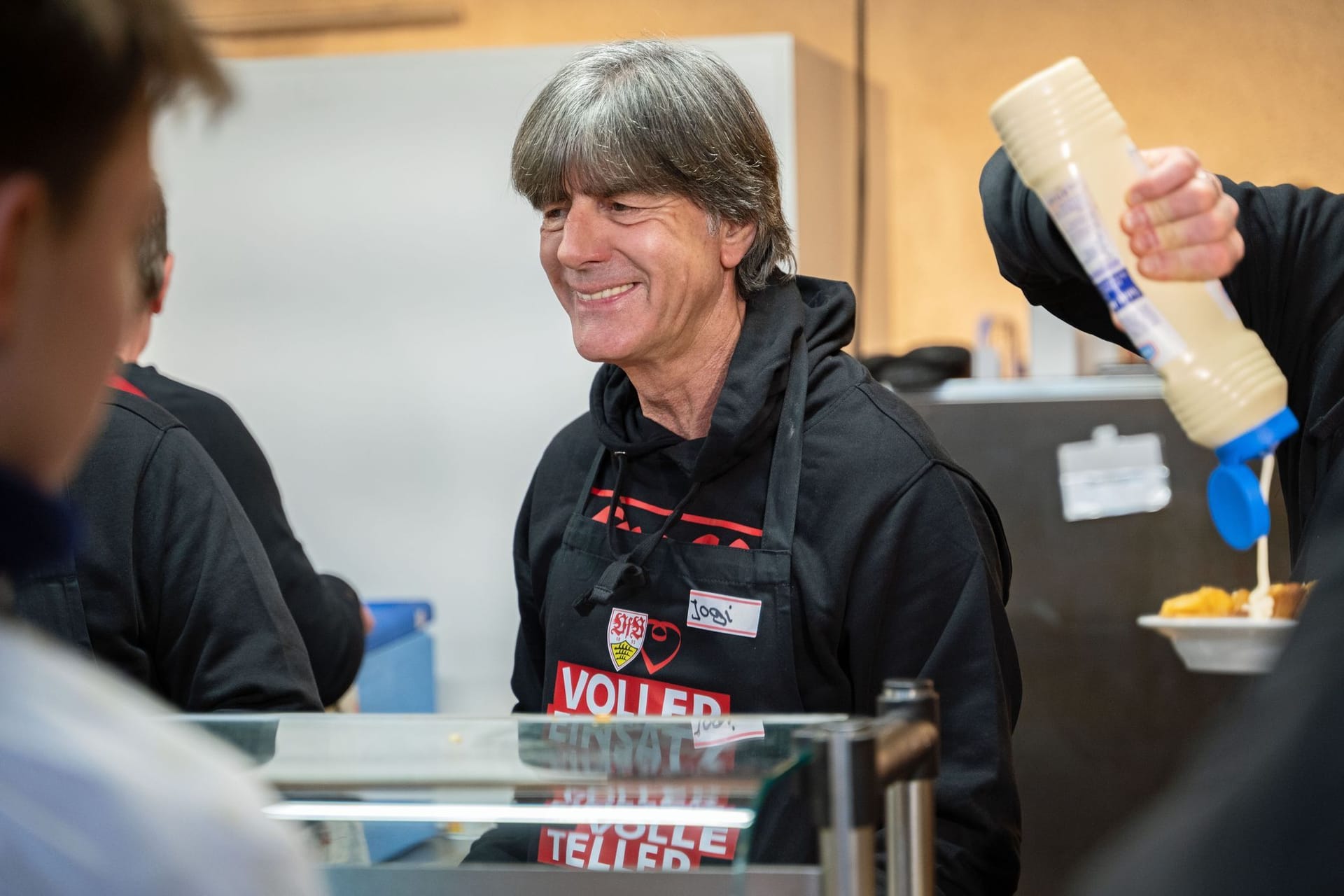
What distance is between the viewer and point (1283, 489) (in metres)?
1.10

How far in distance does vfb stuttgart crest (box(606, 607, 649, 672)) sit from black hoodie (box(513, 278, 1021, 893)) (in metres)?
0.01

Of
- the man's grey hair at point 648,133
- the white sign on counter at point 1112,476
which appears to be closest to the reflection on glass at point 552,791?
the man's grey hair at point 648,133

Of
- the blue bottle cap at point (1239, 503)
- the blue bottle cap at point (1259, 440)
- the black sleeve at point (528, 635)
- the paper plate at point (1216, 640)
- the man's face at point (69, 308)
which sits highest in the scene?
the man's face at point (69, 308)

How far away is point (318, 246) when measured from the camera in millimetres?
3332

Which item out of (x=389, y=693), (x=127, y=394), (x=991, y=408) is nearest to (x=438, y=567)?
(x=389, y=693)

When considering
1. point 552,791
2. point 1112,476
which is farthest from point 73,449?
point 1112,476

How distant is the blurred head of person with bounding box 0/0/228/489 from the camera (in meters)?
0.43

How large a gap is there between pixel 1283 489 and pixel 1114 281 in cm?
44

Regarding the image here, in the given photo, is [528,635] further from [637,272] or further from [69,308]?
[69,308]

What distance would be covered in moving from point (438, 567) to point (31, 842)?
2.90 m

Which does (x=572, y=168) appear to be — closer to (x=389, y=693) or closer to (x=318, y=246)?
(x=389, y=693)

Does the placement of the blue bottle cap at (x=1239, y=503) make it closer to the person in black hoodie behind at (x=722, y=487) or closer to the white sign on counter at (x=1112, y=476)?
the person in black hoodie behind at (x=722, y=487)

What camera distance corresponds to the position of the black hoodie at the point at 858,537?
3.84 ft

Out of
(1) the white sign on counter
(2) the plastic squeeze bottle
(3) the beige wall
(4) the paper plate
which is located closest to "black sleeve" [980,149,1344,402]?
(2) the plastic squeeze bottle
